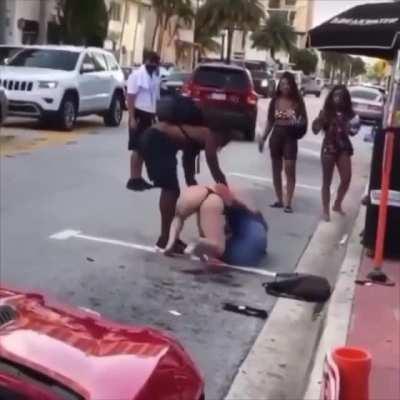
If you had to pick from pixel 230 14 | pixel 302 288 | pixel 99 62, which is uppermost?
pixel 230 14

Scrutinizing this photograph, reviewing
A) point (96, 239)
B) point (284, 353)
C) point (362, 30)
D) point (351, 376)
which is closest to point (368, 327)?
point (284, 353)

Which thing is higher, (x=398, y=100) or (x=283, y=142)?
(x=398, y=100)

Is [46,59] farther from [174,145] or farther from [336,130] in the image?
[174,145]

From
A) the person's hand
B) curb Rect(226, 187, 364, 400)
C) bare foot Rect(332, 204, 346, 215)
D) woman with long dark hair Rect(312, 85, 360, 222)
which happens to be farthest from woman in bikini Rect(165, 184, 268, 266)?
the person's hand

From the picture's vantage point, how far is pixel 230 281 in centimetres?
870

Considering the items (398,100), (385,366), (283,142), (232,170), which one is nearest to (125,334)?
(385,366)

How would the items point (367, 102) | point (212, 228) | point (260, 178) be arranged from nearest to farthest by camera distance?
point (212, 228), point (260, 178), point (367, 102)

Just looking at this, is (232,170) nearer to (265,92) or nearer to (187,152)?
(187,152)

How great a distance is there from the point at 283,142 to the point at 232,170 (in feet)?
16.1

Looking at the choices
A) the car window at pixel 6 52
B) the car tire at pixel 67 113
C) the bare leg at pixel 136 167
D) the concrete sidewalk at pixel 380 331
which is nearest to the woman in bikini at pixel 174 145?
the concrete sidewalk at pixel 380 331

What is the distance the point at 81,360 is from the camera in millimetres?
3115

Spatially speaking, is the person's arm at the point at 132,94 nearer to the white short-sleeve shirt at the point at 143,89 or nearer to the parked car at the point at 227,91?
the white short-sleeve shirt at the point at 143,89

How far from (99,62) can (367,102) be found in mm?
13060

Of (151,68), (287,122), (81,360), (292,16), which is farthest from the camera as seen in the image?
(292,16)
